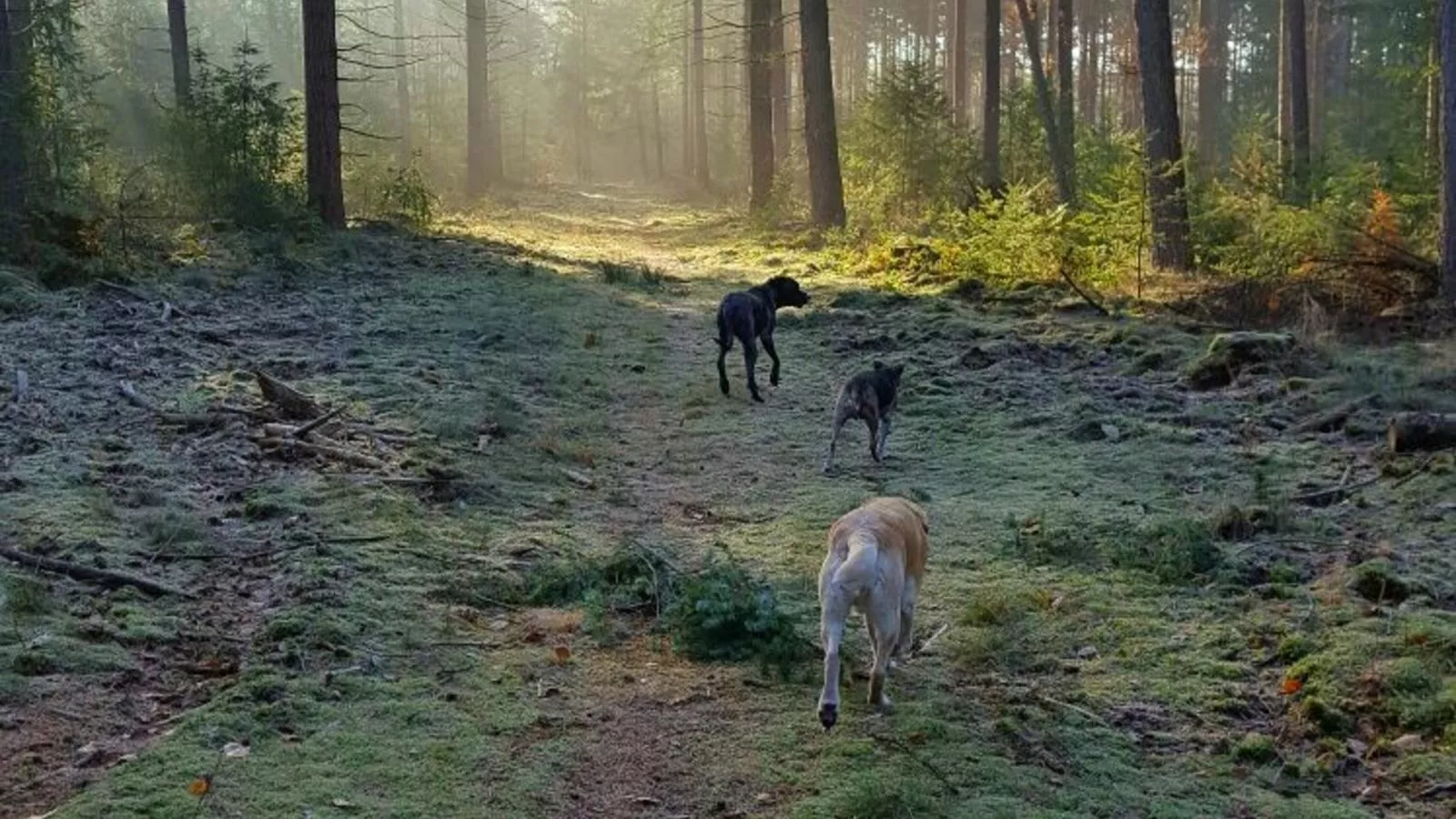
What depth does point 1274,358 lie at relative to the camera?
1111 centimetres

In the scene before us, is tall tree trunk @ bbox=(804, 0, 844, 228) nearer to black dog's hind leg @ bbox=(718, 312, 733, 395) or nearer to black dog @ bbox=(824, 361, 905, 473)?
black dog's hind leg @ bbox=(718, 312, 733, 395)

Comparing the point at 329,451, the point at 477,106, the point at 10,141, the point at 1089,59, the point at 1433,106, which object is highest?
the point at 1089,59

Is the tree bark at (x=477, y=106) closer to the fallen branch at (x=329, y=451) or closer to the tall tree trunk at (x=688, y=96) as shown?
the tall tree trunk at (x=688, y=96)

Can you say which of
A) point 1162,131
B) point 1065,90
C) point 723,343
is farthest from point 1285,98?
point 723,343

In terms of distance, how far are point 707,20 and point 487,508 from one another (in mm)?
66339

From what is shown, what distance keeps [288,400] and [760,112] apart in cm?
2309

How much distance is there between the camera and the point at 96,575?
5.88m

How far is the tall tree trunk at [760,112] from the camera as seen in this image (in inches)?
1167

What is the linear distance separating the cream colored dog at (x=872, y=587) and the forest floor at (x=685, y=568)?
257 millimetres

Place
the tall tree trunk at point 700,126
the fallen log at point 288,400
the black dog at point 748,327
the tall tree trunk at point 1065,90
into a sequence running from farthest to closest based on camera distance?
1. the tall tree trunk at point 700,126
2. the tall tree trunk at point 1065,90
3. the black dog at point 748,327
4. the fallen log at point 288,400

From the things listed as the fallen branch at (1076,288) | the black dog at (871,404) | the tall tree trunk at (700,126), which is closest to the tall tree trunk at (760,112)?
the fallen branch at (1076,288)

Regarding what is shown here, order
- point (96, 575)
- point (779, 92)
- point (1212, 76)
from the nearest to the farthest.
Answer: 1. point (96, 575)
2. point (779, 92)
3. point (1212, 76)

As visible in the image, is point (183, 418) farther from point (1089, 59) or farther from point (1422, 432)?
point (1089, 59)

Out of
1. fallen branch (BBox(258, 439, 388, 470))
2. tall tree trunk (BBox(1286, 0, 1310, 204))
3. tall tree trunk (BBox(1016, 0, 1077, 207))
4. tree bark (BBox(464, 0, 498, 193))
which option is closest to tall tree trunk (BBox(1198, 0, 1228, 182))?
tall tree trunk (BBox(1286, 0, 1310, 204))
